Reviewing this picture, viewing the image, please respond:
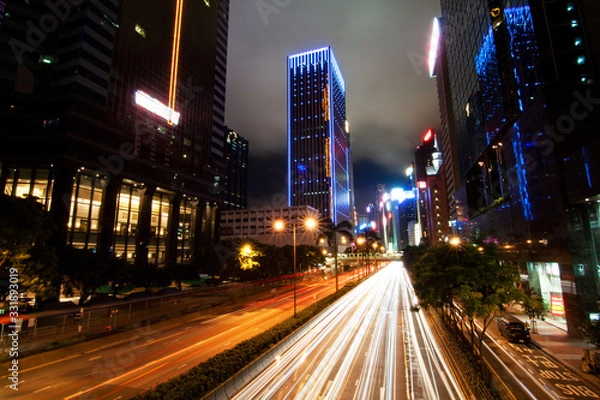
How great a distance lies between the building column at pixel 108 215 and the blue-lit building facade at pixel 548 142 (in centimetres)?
6116

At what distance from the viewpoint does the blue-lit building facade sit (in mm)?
25969

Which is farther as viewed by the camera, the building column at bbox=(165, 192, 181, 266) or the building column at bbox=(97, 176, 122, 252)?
the building column at bbox=(165, 192, 181, 266)

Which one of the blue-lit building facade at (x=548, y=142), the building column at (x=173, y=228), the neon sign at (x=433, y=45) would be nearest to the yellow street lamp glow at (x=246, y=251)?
the building column at (x=173, y=228)

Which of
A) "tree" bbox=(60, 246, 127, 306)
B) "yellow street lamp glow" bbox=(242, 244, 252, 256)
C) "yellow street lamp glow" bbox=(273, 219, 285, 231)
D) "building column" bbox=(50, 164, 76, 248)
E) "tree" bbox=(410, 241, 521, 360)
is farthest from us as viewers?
"yellow street lamp glow" bbox=(242, 244, 252, 256)

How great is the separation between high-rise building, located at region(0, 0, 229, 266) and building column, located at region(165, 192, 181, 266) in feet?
0.79

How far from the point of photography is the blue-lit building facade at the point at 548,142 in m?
26.0
